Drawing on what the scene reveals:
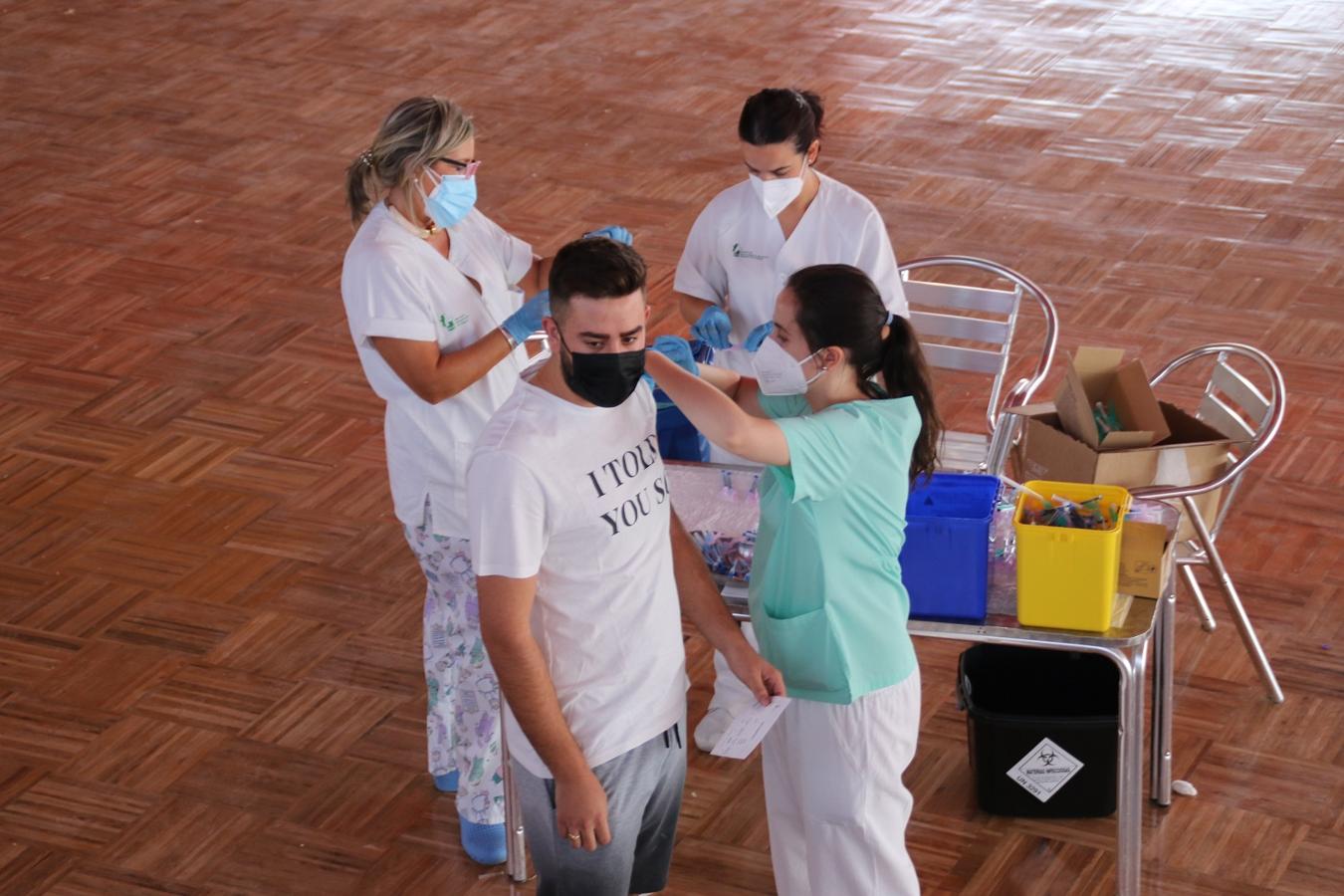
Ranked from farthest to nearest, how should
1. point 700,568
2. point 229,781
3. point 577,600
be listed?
point 229,781, point 700,568, point 577,600

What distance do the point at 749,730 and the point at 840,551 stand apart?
0.31 metres

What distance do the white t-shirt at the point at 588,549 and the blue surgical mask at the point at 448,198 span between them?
0.69 m

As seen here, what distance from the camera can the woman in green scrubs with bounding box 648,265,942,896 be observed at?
2539 mm

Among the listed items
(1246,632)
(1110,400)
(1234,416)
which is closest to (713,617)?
(1110,400)

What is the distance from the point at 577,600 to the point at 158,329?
3618 millimetres

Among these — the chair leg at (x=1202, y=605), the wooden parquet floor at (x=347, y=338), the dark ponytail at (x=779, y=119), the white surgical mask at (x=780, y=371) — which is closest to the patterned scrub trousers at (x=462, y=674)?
the wooden parquet floor at (x=347, y=338)

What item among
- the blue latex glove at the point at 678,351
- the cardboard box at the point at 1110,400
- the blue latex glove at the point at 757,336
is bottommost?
the cardboard box at the point at 1110,400

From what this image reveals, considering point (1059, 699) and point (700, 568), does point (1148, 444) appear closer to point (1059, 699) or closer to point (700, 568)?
point (1059, 699)

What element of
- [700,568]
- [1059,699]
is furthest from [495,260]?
[1059,699]

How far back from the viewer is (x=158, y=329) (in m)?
5.64

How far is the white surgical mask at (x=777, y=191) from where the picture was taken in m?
3.48

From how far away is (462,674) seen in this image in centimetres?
330

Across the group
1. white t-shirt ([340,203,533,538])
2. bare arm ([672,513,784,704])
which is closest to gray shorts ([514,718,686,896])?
bare arm ([672,513,784,704])

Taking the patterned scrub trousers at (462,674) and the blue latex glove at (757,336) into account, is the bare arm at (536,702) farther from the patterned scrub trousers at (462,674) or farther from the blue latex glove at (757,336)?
the blue latex glove at (757,336)
